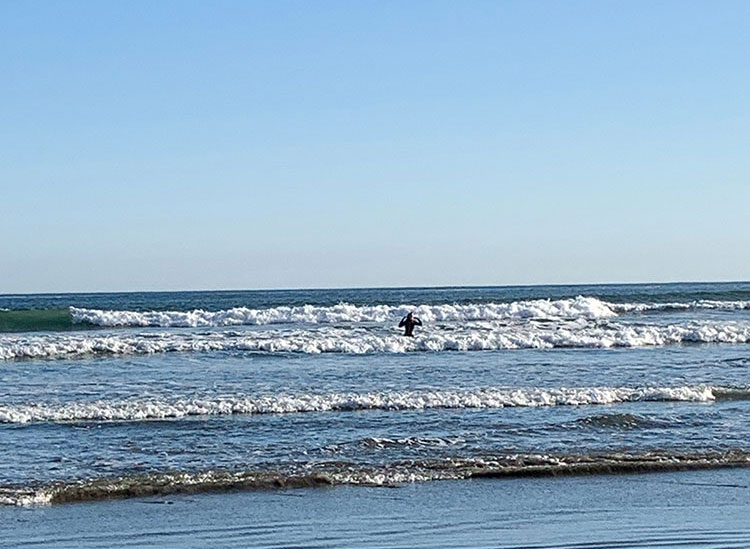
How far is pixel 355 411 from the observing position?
16.6 m

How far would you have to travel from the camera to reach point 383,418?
51.7ft

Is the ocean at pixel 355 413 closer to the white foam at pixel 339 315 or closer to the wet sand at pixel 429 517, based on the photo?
the wet sand at pixel 429 517

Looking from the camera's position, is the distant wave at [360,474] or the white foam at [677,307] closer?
the distant wave at [360,474]

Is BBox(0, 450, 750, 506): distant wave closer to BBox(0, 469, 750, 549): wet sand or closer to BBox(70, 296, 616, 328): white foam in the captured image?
BBox(0, 469, 750, 549): wet sand

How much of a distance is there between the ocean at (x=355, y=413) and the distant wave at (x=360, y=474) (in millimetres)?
25

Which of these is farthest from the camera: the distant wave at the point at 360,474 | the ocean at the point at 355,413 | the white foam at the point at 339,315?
the white foam at the point at 339,315

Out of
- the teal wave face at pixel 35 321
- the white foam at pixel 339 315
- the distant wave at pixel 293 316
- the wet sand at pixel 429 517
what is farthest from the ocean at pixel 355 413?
the white foam at pixel 339 315

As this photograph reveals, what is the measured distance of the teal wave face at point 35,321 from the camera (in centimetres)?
4562

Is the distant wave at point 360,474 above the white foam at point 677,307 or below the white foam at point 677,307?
below

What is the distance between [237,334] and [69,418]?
20.2 m

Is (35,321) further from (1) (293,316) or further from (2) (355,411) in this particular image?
(2) (355,411)

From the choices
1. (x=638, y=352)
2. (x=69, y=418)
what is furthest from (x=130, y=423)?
(x=638, y=352)

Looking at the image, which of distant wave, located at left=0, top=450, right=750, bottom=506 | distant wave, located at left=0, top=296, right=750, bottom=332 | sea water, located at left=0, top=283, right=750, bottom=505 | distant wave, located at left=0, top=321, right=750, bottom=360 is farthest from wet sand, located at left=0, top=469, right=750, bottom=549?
distant wave, located at left=0, top=296, right=750, bottom=332

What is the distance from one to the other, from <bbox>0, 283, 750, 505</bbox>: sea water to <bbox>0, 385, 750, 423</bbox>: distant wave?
2.0 inches
